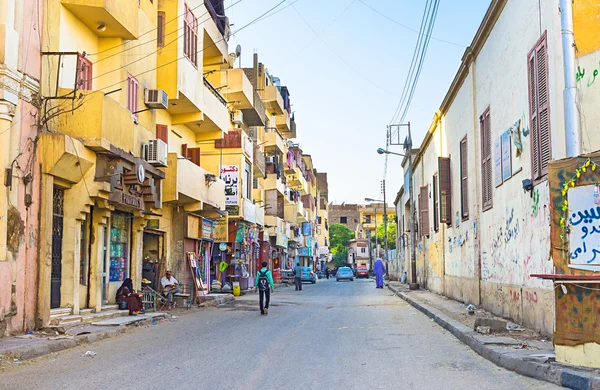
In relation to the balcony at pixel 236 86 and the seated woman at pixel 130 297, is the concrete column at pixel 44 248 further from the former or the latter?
the balcony at pixel 236 86

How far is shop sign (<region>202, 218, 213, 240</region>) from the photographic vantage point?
93.6 feet

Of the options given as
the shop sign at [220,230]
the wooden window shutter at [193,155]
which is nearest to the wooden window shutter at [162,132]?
the wooden window shutter at [193,155]

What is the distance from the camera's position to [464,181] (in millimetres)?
21594

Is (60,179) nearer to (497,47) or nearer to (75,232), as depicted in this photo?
(75,232)

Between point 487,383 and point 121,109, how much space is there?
11.5 metres

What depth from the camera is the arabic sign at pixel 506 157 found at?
1442 centimetres

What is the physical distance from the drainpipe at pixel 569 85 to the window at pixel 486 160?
7198 mm

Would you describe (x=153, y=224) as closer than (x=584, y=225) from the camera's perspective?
No

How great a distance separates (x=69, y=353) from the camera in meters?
11.4

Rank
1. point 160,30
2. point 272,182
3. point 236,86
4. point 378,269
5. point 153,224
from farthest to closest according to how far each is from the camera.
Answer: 1. point 272,182
2. point 378,269
3. point 236,86
4. point 153,224
5. point 160,30

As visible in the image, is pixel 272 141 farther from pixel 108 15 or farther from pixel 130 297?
pixel 108 15

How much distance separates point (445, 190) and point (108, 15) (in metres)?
14.0

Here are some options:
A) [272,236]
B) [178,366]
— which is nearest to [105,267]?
[178,366]

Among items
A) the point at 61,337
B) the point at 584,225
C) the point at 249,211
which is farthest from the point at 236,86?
the point at 584,225
